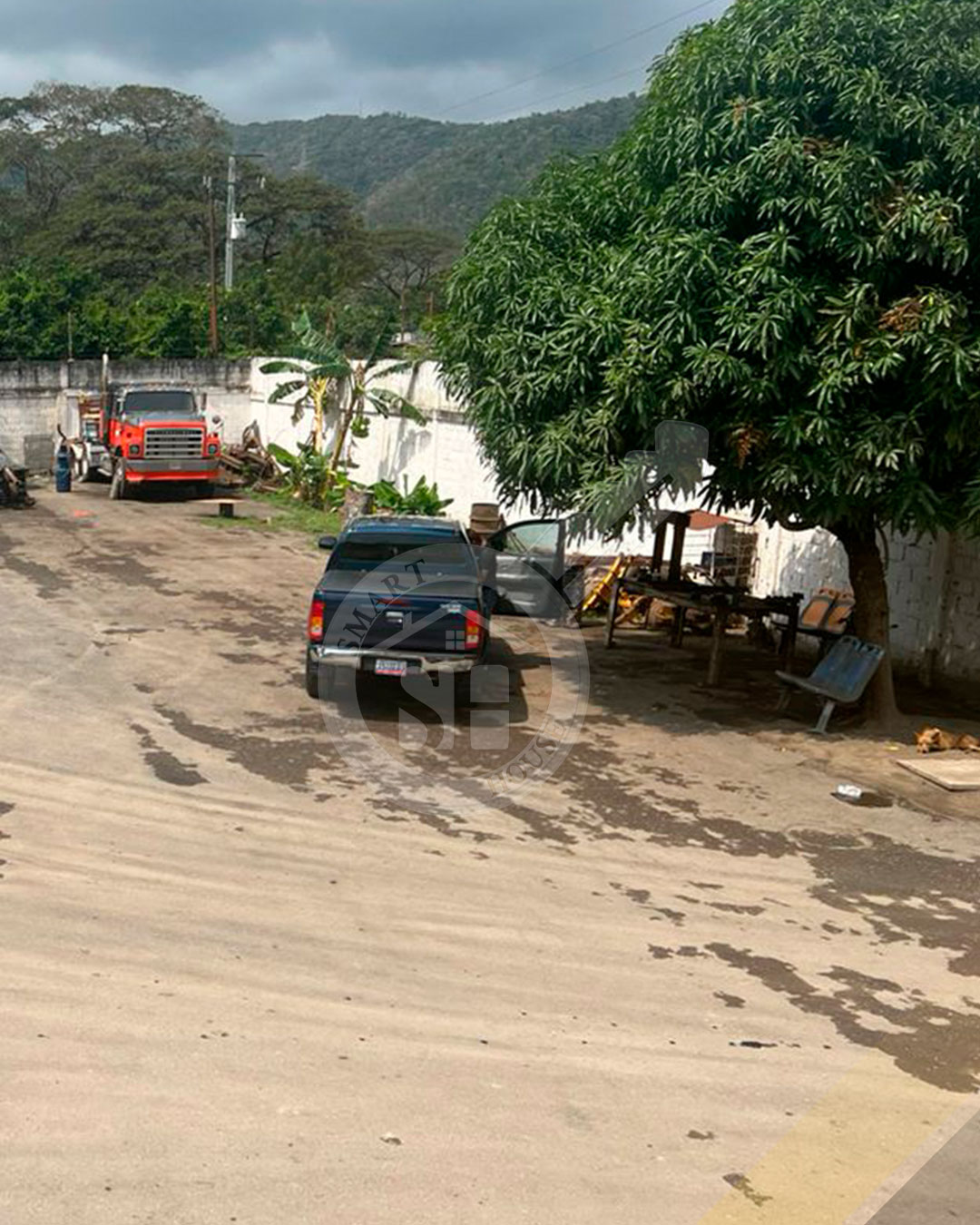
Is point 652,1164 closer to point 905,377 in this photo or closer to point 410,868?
point 410,868

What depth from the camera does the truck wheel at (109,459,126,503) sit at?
28775 mm

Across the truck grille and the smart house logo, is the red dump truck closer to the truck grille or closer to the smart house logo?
the truck grille

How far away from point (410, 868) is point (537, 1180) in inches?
147

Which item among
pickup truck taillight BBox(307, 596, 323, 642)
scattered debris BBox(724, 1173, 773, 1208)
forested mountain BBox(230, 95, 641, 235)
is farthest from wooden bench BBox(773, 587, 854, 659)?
forested mountain BBox(230, 95, 641, 235)

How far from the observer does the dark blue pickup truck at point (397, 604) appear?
39.0 feet

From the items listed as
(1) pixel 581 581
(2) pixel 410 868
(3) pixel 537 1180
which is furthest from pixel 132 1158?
(1) pixel 581 581

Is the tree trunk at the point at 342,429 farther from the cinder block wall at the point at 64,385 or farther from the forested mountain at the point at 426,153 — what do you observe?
the forested mountain at the point at 426,153

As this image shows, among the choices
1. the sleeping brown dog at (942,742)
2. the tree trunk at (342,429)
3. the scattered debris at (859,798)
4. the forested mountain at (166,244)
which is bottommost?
the scattered debris at (859,798)

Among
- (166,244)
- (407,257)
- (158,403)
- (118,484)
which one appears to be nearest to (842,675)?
(118,484)

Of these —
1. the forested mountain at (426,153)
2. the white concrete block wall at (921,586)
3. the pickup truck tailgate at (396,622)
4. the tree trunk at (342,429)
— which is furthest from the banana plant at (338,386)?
the forested mountain at (426,153)

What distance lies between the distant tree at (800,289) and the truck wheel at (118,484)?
18.7 meters

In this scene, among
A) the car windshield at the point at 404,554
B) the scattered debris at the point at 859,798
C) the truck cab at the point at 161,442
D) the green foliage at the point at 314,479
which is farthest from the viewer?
the truck cab at the point at 161,442

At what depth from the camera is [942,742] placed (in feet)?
40.0

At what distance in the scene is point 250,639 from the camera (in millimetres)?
15438
